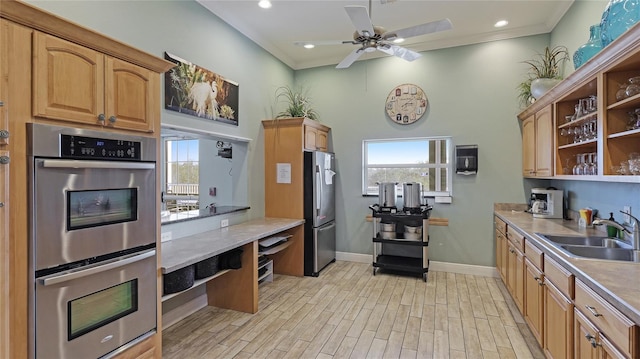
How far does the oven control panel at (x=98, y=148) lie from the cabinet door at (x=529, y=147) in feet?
A: 13.3

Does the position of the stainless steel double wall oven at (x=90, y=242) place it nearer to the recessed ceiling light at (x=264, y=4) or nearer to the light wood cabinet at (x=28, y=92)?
the light wood cabinet at (x=28, y=92)

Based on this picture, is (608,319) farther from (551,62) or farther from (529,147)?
(551,62)

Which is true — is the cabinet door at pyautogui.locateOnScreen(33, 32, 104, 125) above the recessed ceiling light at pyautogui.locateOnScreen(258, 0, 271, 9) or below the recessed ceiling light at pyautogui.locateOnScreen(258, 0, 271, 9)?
below

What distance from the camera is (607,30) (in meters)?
2.18

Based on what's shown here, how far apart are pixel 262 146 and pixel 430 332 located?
311 cm

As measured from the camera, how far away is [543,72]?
380 centimetres

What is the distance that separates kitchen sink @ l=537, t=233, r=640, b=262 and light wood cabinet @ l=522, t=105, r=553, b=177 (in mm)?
875

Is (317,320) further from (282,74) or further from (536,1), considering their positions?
(536,1)

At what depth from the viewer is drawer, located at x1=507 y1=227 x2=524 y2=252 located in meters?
2.83

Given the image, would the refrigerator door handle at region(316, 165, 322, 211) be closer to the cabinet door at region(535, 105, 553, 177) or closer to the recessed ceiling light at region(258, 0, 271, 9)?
the recessed ceiling light at region(258, 0, 271, 9)

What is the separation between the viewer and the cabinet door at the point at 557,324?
1.80m

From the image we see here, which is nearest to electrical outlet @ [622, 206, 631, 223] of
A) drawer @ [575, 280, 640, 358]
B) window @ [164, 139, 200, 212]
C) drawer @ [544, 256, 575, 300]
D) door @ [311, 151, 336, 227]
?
drawer @ [544, 256, 575, 300]

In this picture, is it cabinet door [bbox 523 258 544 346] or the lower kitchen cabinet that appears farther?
the lower kitchen cabinet

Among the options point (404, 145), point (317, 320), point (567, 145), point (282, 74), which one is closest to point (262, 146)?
point (282, 74)
